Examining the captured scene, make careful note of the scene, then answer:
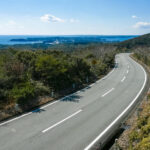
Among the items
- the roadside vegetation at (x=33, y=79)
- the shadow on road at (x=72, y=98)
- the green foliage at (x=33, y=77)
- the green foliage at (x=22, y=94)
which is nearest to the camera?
the green foliage at (x=22, y=94)

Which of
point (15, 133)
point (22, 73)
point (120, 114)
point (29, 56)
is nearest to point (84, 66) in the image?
point (29, 56)

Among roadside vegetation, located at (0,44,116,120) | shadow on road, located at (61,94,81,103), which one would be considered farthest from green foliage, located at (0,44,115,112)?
shadow on road, located at (61,94,81,103)

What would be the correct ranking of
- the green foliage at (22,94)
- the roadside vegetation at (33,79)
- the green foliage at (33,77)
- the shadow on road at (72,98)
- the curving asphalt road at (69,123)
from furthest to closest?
the shadow on road at (72,98) < the green foliage at (33,77) < the roadside vegetation at (33,79) < the green foliage at (22,94) < the curving asphalt road at (69,123)

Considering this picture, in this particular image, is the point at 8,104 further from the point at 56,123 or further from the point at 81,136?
the point at 81,136

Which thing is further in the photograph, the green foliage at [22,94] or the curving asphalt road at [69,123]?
the green foliage at [22,94]

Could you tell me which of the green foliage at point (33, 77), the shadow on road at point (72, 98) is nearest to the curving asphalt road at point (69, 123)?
the shadow on road at point (72, 98)

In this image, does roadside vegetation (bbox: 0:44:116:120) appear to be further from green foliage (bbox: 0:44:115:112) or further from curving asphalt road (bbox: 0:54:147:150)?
curving asphalt road (bbox: 0:54:147:150)

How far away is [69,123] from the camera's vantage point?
8.38 meters

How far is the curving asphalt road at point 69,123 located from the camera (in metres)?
6.62

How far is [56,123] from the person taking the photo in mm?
8344

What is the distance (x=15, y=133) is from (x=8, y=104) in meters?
3.20

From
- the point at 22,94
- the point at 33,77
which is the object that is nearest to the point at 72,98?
the point at 22,94

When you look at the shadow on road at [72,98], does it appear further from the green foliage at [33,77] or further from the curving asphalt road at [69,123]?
the green foliage at [33,77]

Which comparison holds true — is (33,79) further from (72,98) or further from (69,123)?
(69,123)
